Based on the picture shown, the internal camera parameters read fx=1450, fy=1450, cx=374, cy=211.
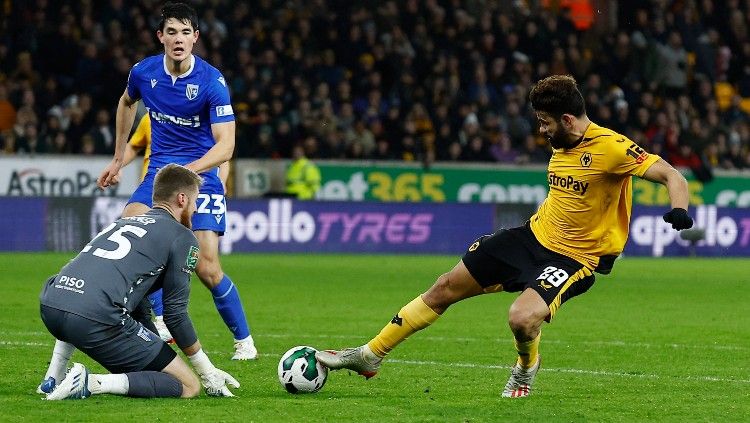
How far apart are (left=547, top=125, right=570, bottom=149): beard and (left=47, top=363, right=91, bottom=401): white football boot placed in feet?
8.90

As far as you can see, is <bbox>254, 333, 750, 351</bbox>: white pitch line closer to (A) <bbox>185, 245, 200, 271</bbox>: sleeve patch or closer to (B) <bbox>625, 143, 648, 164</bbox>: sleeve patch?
(B) <bbox>625, 143, 648, 164</bbox>: sleeve patch

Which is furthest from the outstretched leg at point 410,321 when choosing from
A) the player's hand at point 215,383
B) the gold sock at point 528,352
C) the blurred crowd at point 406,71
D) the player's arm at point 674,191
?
the blurred crowd at point 406,71

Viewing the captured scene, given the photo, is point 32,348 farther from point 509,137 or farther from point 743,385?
point 509,137

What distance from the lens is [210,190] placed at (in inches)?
366

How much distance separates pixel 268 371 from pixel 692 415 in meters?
2.68

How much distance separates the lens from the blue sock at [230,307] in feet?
30.3

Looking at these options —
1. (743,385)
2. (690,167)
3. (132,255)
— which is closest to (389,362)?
(743,385)

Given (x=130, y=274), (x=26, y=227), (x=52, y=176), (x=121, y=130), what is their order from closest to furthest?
(x=130, y=274), (x=121, y=130), (x=26, y=227), (x=52, y=176)

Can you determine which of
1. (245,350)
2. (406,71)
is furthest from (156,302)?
(406,71)

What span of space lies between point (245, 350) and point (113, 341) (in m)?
2.38

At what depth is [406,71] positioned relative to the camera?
80.5 feet

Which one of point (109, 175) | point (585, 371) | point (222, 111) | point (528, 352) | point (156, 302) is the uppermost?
point (222, 111)

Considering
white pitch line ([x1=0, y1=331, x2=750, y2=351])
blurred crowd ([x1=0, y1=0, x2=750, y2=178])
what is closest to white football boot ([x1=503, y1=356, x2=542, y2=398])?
white pitch line ([x1=0, y1=331, x2=750, y2=351])

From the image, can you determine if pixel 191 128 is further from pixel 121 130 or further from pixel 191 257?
pixel 191 257
